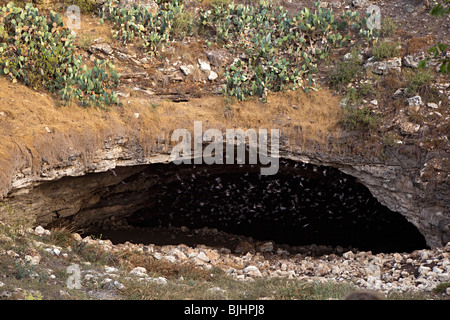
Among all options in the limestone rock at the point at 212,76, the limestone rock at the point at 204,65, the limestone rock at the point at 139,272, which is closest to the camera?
the limestone rock at the point at 139,272

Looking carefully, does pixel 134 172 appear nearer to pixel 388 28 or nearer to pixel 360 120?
pixel 360 120

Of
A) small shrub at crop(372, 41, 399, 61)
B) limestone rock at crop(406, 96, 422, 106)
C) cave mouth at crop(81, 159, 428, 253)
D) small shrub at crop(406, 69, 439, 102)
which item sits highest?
small shrub at crop(372, 41, 399, 61)

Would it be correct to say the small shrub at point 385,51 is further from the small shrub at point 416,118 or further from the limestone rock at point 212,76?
the limestone rock at point 212,76

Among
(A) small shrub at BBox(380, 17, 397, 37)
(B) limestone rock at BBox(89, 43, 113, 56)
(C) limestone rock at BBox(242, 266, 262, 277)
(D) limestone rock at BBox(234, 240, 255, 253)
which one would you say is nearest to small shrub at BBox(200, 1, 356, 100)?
(A) small shrub at BBox(380, 17, 397, 37)

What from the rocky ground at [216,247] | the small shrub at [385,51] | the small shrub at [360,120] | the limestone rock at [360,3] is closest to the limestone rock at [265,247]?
the rocky ground at [216,247]

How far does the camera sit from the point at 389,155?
9.86 m

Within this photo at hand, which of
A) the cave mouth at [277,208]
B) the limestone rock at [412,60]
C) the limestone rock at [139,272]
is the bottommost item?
the limestone rock at [139,272]

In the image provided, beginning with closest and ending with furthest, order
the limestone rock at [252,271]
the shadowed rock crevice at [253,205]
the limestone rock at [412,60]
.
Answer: the limestone rock at [252,271] → the limestone rock at [412,60] → the shadowed rock crevice at [253,205]

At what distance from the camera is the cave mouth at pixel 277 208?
11.5 metres

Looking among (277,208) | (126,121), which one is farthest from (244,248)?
(126,121)

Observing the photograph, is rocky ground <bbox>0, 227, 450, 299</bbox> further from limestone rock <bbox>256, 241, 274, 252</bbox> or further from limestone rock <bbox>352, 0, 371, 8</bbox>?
limestone rock <bbox>352, 0, 371, 8</bbox>

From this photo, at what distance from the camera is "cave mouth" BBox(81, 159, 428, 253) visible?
11531mm
